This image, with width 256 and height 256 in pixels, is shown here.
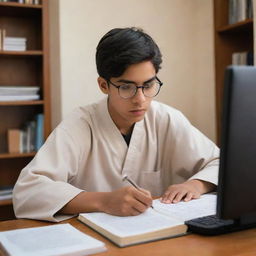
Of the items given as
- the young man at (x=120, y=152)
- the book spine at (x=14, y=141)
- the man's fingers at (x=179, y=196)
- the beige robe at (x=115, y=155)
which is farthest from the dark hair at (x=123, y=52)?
the book spine at (x=14, y=141)

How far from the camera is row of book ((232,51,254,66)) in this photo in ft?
8.53

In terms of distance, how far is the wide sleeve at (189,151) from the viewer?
5.25 ft

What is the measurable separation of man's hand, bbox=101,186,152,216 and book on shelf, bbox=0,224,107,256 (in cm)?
14

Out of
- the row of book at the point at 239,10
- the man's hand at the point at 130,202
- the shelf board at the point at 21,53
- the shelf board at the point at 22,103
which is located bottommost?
the man's hand at the point at 130,202

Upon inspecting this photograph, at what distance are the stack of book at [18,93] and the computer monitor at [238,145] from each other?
2.18m

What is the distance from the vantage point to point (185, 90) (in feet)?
10.4

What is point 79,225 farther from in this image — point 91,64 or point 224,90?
point 91,64

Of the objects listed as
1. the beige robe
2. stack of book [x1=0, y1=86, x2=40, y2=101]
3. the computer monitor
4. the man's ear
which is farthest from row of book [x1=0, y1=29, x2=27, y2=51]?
the computer monitor

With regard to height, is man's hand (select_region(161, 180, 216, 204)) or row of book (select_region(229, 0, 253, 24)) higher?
row of book (select_region(229, 0, 253, 24))

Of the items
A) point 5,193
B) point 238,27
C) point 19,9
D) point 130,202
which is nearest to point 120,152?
point 130,202

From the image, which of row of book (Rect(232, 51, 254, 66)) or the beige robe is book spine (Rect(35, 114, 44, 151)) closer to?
the beige robe

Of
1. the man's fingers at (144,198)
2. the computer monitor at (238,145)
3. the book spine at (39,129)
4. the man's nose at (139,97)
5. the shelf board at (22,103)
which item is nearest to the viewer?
the computer monitor at (238,145)

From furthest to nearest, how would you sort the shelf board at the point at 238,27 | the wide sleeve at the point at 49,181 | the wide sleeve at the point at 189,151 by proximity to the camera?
the shelf board at the point at 238,27 < the wide sleeve at the point at 189,151 < the wide sleeve at the point at 49,181

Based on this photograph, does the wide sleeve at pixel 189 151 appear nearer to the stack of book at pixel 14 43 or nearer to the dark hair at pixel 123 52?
the dark hair at pixel 123 52
